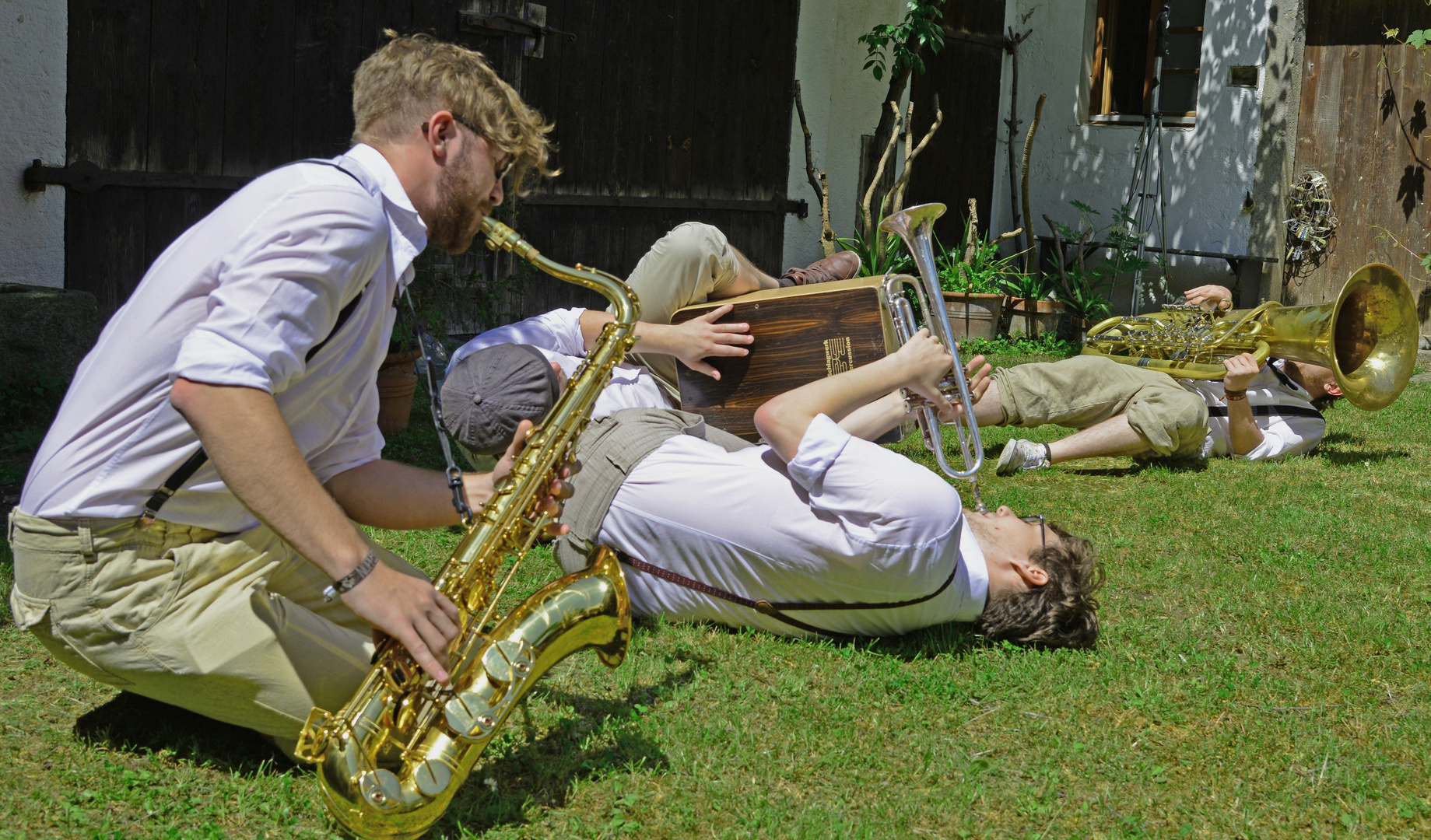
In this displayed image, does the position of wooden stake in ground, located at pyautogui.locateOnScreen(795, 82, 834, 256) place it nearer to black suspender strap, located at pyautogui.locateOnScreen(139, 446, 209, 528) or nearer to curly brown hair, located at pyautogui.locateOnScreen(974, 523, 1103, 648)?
curly brown hair, located at pyautogui.locateOnScreen(974, 523, 1103, 648)

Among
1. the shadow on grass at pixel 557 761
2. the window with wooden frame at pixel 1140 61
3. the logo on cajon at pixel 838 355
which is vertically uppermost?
the window with wooden frame at pixel 1140 61

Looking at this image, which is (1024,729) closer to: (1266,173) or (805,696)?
(805,696)

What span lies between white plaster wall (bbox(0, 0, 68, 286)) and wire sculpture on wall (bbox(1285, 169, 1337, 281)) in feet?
25.2

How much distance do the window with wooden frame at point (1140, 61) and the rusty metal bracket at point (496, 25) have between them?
16.8 ft

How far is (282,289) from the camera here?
1.89m

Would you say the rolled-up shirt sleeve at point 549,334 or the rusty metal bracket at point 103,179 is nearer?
the rolled-up shirt sleeve at point 549,334

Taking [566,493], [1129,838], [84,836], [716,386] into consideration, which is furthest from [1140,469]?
[84,836]

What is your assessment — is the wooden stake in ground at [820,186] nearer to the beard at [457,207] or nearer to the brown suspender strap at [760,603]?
the brown suspender strap at [760,603]

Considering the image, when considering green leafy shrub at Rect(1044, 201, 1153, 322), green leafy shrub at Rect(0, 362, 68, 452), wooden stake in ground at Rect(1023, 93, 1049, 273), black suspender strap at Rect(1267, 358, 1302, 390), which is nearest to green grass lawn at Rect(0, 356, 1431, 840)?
green leafy shrub at Rect(0, 362, 68, 452)

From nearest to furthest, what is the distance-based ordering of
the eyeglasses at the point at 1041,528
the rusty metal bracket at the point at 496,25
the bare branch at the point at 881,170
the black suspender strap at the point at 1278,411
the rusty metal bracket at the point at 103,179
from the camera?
1. the eyeglasses at the point at 1041,528
2. the rusty metal bracket at the point at 103,179
3. the black suspender strap at the point at 1278,411
4. the rusty metal bracket at the point at 496,25
5. the bare branch at the point at 881,170

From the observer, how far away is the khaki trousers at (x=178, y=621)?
2.14 metres

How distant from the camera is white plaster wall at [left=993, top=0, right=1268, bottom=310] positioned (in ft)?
27.4

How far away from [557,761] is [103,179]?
12.7ft

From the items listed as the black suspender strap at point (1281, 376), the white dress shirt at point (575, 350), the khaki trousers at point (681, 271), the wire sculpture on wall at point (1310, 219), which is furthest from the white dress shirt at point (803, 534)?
the wire sculpture on wall at point (1310, 219)
